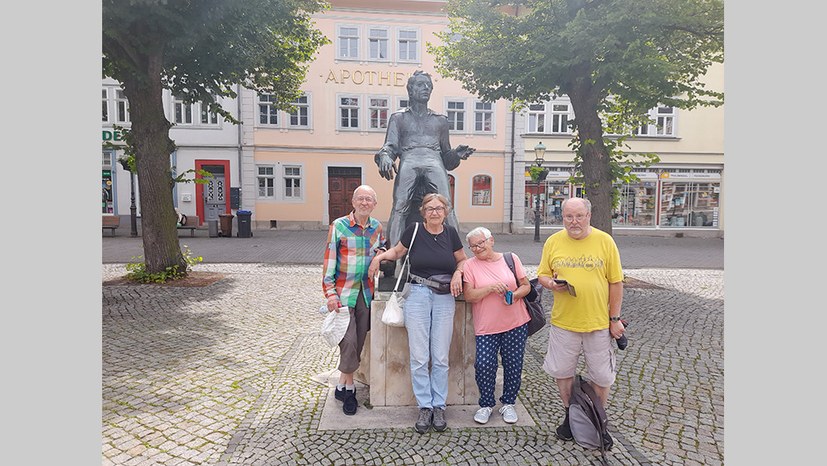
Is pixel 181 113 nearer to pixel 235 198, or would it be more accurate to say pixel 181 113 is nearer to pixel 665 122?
Answer: pixel 235 198

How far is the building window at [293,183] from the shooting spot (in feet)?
75.4

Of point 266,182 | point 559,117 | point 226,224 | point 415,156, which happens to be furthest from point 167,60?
point 559,117

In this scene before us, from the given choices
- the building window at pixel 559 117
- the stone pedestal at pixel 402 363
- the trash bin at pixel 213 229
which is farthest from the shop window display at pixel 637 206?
the stone pedestal at pixel 402 363

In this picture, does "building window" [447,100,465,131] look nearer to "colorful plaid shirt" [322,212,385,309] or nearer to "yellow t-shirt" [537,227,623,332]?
"colorful plaid shirt" [322,212,385,309]

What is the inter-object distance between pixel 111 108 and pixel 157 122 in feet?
52.0

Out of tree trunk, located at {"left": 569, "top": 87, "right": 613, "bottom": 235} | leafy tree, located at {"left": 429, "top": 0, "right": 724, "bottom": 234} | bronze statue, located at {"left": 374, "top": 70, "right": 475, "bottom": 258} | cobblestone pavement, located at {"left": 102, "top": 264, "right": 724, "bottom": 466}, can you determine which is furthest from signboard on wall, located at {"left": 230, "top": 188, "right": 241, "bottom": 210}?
bronze statue, located at {"left": 374, "top": 70, "right": 475, "bottom": 258}

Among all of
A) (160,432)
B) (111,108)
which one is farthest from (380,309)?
(111,108)

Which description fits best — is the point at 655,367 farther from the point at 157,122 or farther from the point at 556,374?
the point at 157,122

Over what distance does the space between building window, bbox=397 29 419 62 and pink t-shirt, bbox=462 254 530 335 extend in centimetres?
2133

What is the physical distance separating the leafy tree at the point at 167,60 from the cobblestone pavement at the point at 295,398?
7.40 feet

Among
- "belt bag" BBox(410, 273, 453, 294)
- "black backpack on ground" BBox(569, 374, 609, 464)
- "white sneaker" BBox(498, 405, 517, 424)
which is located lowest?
"white sneaker" BBox(498, 405, 517, 424)

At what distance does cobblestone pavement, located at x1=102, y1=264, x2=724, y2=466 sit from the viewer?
325cm

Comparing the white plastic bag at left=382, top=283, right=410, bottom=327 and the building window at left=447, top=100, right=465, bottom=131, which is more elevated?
the building window at left=447, top=100, right=465, bottom=131

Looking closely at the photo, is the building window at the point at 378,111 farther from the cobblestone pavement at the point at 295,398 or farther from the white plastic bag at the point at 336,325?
the white plastic bag at the point at 336,325
